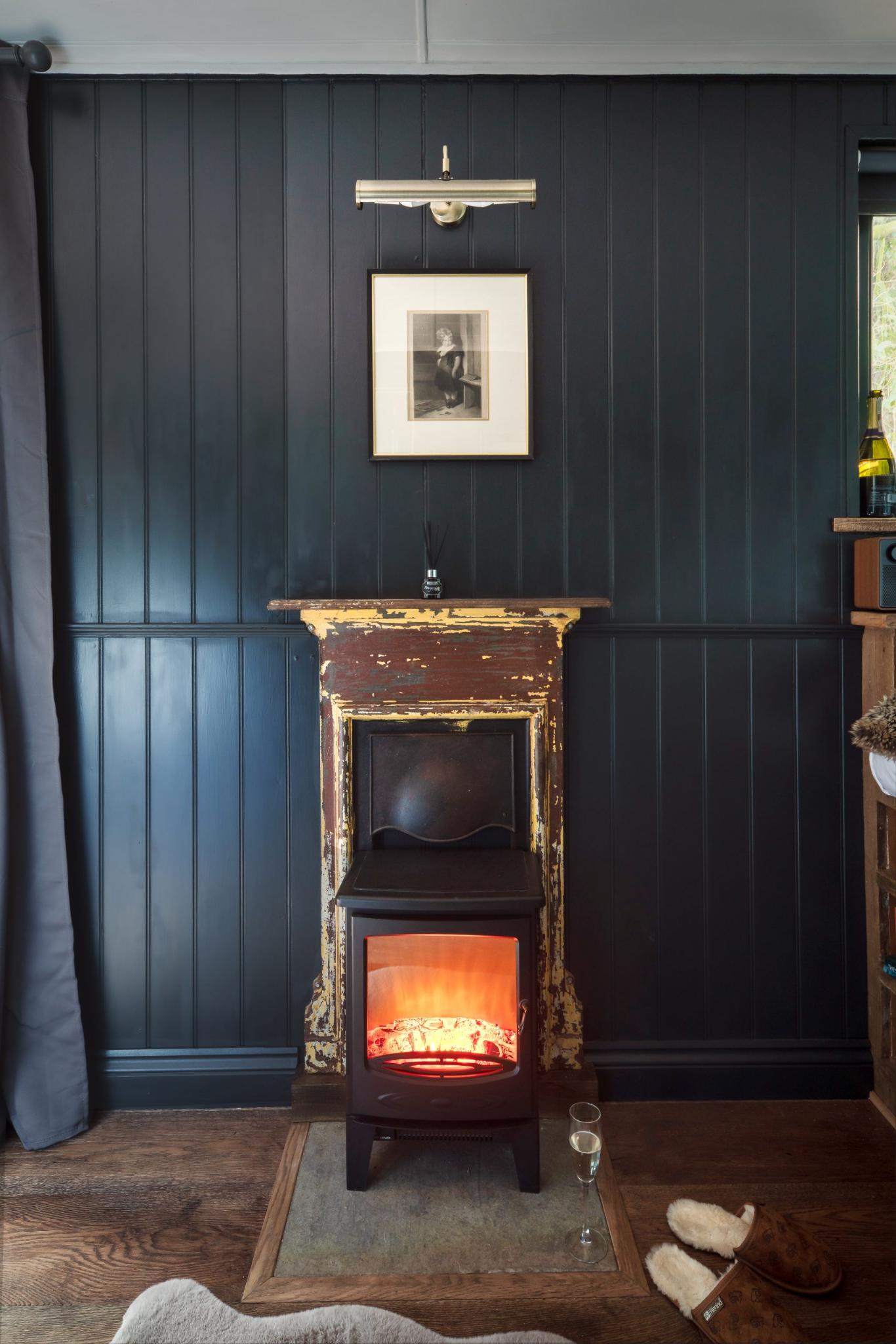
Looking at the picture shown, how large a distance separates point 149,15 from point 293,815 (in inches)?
79.7

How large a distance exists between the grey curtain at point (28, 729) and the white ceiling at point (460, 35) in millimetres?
235

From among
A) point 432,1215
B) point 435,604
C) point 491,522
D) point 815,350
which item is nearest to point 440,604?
point 435,604

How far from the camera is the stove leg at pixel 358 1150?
1.75 meters

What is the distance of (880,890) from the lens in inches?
82.4

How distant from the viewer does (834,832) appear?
2.16m

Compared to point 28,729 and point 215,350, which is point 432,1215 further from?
point 215,350

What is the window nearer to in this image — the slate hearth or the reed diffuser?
the reed diffuser

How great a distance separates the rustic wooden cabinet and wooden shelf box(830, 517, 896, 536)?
0.22 meters

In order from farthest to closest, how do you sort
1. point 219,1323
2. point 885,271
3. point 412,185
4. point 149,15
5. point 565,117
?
point 885,271 < point 565,117 < point 149,15 < point 412,185 < point 219,1323

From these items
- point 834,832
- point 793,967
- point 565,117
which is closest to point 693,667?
point 834,832

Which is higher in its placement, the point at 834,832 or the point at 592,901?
the point at 834,832

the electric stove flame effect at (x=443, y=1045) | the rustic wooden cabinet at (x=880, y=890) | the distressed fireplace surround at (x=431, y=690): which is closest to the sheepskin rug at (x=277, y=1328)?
the electric stove flame effect at (x=443, y=1045)

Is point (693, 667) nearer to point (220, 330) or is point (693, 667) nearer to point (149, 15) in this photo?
point (220, 330)

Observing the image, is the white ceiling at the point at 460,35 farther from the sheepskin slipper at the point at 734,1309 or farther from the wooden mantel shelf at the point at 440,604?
the sheepskin slipper at the point at 734,1309
